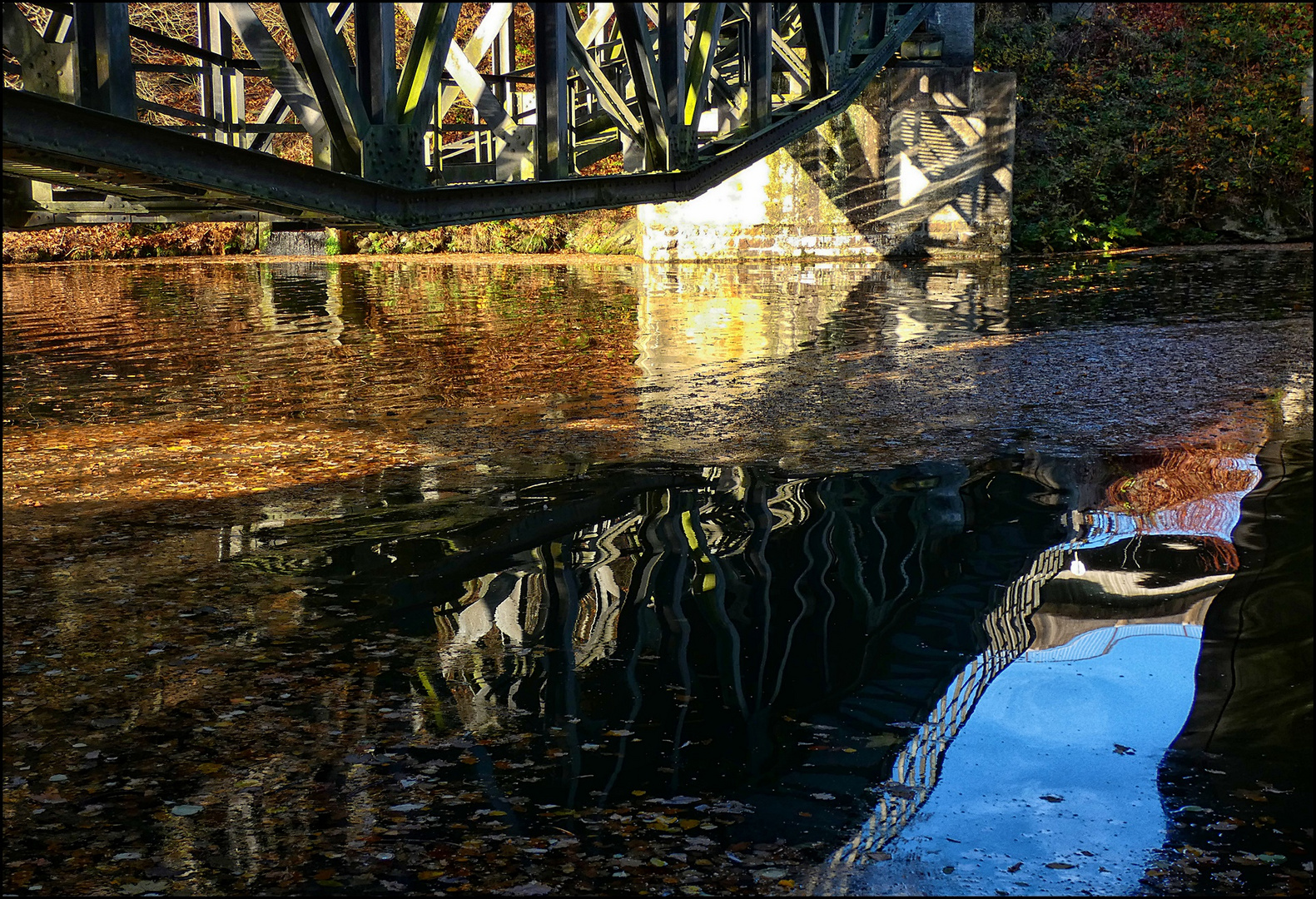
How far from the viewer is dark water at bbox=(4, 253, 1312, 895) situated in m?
3.33

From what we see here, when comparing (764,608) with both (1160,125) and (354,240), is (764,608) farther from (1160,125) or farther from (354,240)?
(354,240)

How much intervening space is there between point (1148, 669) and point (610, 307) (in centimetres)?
1244

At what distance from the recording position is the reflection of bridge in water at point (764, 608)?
384cm

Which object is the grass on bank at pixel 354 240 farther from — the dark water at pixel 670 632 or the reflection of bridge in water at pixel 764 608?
the reflection of bridge in water at pixel 764 608

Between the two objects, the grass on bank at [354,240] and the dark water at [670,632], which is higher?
the grass on bank at [354,240]

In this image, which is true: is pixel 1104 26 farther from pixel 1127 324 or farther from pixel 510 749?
pixel 510 749

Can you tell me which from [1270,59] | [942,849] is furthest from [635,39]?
[1270,59]

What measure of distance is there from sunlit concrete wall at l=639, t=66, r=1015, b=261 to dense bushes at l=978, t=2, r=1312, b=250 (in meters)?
1.95

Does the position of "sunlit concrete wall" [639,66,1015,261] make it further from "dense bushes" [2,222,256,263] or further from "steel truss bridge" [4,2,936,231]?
"dense bushes" [2,222,256,263]

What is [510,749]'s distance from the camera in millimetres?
3871

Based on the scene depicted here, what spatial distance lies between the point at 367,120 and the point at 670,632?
325 cm

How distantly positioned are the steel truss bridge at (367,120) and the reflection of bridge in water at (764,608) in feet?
5.86

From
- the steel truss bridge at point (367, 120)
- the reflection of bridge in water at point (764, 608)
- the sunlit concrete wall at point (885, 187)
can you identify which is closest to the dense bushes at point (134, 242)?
the sunlit concrete wall at point (885, 187)

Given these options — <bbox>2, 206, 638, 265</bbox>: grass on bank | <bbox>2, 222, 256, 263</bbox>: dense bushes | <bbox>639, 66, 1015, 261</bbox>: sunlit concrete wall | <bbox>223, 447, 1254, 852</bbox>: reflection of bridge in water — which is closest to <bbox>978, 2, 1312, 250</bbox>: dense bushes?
<bbox>639, 66, 1015, 261</bbox>: sunlit concrete wall
